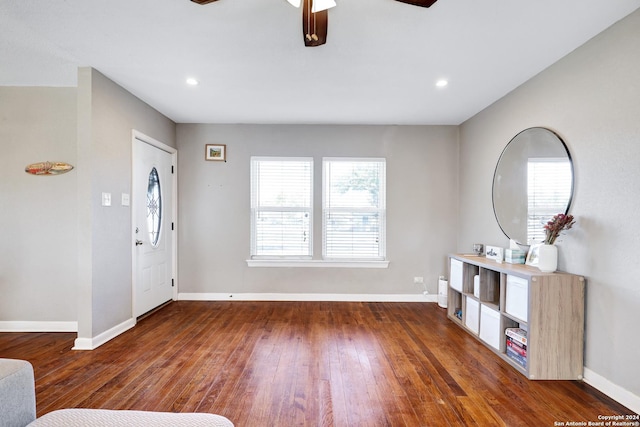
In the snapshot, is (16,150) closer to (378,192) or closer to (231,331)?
(231,331)

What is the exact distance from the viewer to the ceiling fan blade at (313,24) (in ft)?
5.48

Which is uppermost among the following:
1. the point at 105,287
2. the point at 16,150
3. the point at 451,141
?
the point at 451,141

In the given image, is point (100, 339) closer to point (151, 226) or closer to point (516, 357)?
point (151, 226)

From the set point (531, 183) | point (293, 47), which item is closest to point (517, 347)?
point (531, 183)

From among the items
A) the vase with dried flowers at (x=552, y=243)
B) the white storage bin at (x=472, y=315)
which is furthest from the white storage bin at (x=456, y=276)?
the vase with dried flowers at (x=552, y=243)

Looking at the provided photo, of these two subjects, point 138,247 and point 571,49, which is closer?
point 571,49

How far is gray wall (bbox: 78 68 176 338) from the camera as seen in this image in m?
2.68

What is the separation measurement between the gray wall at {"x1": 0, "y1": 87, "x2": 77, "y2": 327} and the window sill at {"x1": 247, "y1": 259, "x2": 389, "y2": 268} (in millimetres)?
2103

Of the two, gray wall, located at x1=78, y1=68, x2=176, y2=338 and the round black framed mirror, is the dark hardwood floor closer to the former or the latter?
gray wall, located at x1=78, y1=68, x2=176, y2=338

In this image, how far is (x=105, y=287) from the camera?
2854 millimetres

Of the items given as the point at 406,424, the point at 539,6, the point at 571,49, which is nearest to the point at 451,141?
the point at 571,49

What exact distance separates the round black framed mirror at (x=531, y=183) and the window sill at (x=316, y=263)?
1707mm

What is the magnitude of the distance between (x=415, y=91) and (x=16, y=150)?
14.2 feet

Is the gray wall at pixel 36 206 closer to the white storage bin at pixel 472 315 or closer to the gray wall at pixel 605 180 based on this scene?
the white storage bin at pixel 472 315
